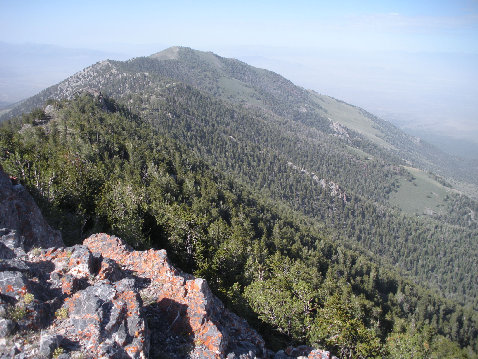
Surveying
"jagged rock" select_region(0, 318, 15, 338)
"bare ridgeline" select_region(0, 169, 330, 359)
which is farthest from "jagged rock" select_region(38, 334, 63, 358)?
"jagged rock" select_region(0, 318, 15, 338)

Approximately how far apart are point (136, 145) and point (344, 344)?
133404mm

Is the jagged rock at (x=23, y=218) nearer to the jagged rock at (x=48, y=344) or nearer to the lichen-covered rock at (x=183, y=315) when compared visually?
the lichen-covered rock at (x=183, y=315)

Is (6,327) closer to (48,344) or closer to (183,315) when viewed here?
(48,344)

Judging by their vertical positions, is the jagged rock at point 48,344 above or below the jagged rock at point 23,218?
above

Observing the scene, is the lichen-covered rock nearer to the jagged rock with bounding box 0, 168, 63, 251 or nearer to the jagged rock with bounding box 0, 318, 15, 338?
the jagged rock with bounding box 0, 168, 63, 251

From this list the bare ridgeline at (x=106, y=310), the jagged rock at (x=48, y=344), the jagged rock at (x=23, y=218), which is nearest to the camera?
the jagged rock at (x=48, y=344)

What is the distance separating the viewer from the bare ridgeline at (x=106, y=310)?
1536cm

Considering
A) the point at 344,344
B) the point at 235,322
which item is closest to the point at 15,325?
the point at 235,322

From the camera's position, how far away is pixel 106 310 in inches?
677

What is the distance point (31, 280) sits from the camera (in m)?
18.6

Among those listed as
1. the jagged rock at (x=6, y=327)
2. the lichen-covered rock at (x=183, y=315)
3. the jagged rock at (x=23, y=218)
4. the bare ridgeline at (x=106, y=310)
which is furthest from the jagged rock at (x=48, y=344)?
the jagged rock at (x=23, y=218)

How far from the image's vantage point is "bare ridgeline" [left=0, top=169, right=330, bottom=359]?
50.4 feet

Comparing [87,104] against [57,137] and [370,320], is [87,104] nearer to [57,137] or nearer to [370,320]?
[57,137]

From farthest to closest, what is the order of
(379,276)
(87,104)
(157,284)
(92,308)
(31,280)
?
(87,104) < (379,276) < (157,284) < (31,280) < (92,308)
